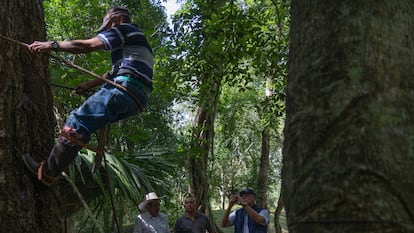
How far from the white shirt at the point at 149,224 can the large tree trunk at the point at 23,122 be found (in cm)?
240

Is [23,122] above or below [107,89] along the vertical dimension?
below

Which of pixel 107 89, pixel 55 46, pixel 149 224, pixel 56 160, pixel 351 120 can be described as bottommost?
pixel 149 224

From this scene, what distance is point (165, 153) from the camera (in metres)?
5.83

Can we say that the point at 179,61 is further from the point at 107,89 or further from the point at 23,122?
the point at 23,122

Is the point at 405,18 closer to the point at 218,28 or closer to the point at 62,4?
the point at 218,28

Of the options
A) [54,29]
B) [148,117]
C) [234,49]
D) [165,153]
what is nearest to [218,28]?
[234,49]

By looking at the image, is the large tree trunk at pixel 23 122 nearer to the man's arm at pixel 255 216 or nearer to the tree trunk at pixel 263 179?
the man's arm at pixel 255 216

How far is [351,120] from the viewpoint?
3.48 feet

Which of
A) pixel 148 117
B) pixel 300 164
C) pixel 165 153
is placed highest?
pixel 148 117

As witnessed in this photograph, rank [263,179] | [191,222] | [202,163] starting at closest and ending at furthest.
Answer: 1. [191,222]
2. [202,163]
3. [263,179]

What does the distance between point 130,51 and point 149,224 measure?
8.84 feet

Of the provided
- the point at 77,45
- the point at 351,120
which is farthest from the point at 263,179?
the point at 351,120

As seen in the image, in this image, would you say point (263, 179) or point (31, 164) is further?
point (263, 179)

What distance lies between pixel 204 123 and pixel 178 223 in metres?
3.37
